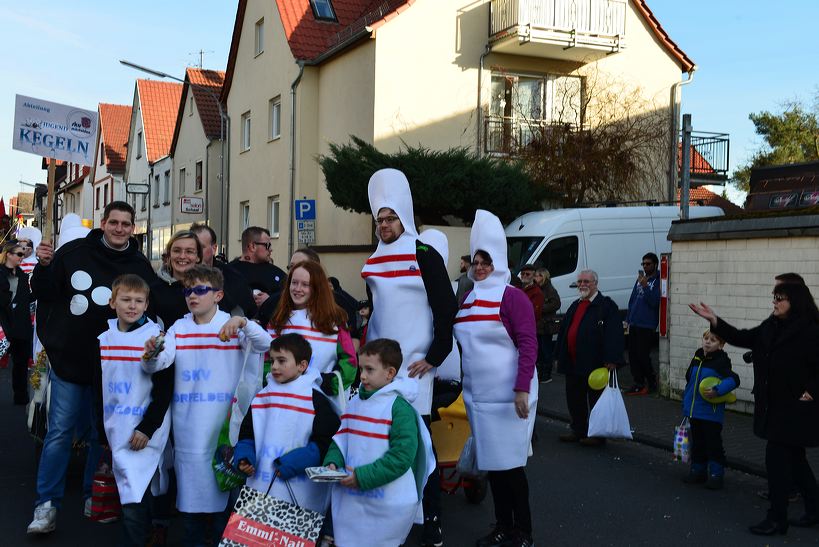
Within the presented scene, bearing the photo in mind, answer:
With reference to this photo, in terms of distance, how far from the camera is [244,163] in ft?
99.2

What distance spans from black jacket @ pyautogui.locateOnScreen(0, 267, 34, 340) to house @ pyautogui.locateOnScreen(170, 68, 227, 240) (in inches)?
795

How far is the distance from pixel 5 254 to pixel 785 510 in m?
8.20

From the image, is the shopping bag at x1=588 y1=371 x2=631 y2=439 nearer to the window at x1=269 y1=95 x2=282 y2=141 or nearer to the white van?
the white van

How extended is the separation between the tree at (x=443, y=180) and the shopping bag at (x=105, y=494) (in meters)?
13.7

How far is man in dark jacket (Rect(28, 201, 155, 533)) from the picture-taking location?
5.63 meters

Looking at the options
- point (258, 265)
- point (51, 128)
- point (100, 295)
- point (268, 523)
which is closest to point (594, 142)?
point (51, 128)

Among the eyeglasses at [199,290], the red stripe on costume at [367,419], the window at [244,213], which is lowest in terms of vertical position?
the red stripe on costume at [367,419]

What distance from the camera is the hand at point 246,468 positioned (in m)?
4.45

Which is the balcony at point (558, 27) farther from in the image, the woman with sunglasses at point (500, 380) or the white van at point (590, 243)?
the woman with sunglasses at point (500, 380)

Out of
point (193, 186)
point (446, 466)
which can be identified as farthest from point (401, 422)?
point (193, 186)

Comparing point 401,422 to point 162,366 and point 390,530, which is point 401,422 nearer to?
point 390,530

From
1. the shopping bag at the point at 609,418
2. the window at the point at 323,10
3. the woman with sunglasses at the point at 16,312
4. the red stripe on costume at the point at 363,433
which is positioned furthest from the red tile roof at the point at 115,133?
the red stripe on costume at the point at 363,433

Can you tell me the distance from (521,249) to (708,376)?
29.1 ft

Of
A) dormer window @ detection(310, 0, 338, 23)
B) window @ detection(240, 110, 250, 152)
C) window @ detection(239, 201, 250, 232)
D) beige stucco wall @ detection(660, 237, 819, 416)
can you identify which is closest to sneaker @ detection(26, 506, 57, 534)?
beige stucco wall @ detection(660, 237, 819, 416)
